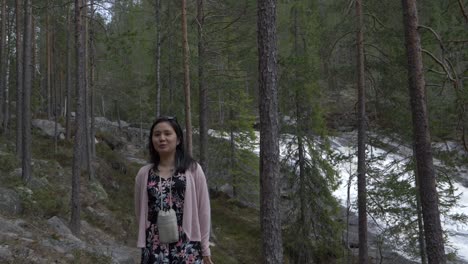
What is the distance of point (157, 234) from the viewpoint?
3.07 m

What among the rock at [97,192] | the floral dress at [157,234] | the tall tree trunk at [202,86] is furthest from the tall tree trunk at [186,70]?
the floral dress at [157,234]

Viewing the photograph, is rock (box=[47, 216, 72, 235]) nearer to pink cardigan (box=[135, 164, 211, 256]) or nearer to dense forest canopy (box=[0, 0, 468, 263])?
dense forest canopy (box=[0, 0, 468, 263])

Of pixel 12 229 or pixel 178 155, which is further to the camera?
pixel 12 229

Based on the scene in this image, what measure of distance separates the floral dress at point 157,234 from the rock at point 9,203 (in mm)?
6958

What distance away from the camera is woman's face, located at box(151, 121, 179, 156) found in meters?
3.13

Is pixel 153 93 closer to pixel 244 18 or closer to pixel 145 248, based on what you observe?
pixel 244 18

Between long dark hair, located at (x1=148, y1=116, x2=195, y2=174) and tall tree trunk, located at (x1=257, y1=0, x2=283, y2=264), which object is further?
tall tree trunk, located at (x1=257, y1=0, x2=283, y2=264)

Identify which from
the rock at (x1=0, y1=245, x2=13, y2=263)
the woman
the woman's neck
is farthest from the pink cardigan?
the rock at (x1=0, y1=245, x2=13, y2=263)

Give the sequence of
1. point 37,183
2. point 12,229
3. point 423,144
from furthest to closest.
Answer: point 37,183, point 12,229, point 423,144

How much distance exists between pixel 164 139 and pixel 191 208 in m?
0.57

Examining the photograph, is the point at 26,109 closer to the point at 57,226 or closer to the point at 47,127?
the point at 57,226

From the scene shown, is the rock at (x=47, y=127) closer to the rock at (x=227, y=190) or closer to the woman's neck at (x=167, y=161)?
the rock at (x=227, y=190)

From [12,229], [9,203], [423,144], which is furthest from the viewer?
[9,203]

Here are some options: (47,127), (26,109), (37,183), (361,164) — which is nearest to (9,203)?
(37,183)
